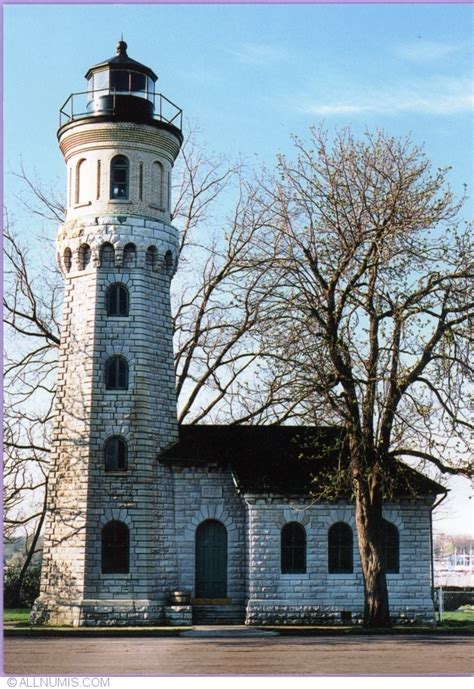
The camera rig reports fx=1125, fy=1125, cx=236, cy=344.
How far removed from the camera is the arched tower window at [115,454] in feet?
94.7

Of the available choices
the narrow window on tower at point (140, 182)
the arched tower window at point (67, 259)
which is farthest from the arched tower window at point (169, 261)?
the arched tower window at point (67, 259)

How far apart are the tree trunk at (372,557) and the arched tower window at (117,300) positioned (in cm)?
767

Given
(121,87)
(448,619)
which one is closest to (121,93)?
(121,87)

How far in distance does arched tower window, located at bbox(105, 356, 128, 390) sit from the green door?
4.32m

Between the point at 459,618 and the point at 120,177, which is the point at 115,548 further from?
the point at 459,618

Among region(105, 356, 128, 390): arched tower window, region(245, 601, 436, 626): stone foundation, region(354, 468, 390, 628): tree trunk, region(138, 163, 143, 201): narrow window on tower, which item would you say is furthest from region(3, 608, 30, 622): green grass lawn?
region(138, 163, 143, 201): narrow window on tower

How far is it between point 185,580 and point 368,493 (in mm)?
5633

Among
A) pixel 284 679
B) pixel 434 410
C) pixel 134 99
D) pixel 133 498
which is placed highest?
pixel 134 99

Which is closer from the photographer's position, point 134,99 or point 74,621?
point 74,621

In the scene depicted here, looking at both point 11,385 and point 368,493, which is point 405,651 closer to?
point 368,493

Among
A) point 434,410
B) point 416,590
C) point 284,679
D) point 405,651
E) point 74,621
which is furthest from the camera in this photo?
point 416,590

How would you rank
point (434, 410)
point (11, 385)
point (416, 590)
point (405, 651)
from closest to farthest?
point (405, 651), point (434, 410), point (416, 590), point (11, 385)

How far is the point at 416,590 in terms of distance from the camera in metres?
29.5

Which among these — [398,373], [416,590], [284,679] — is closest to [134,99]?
[398,373]
